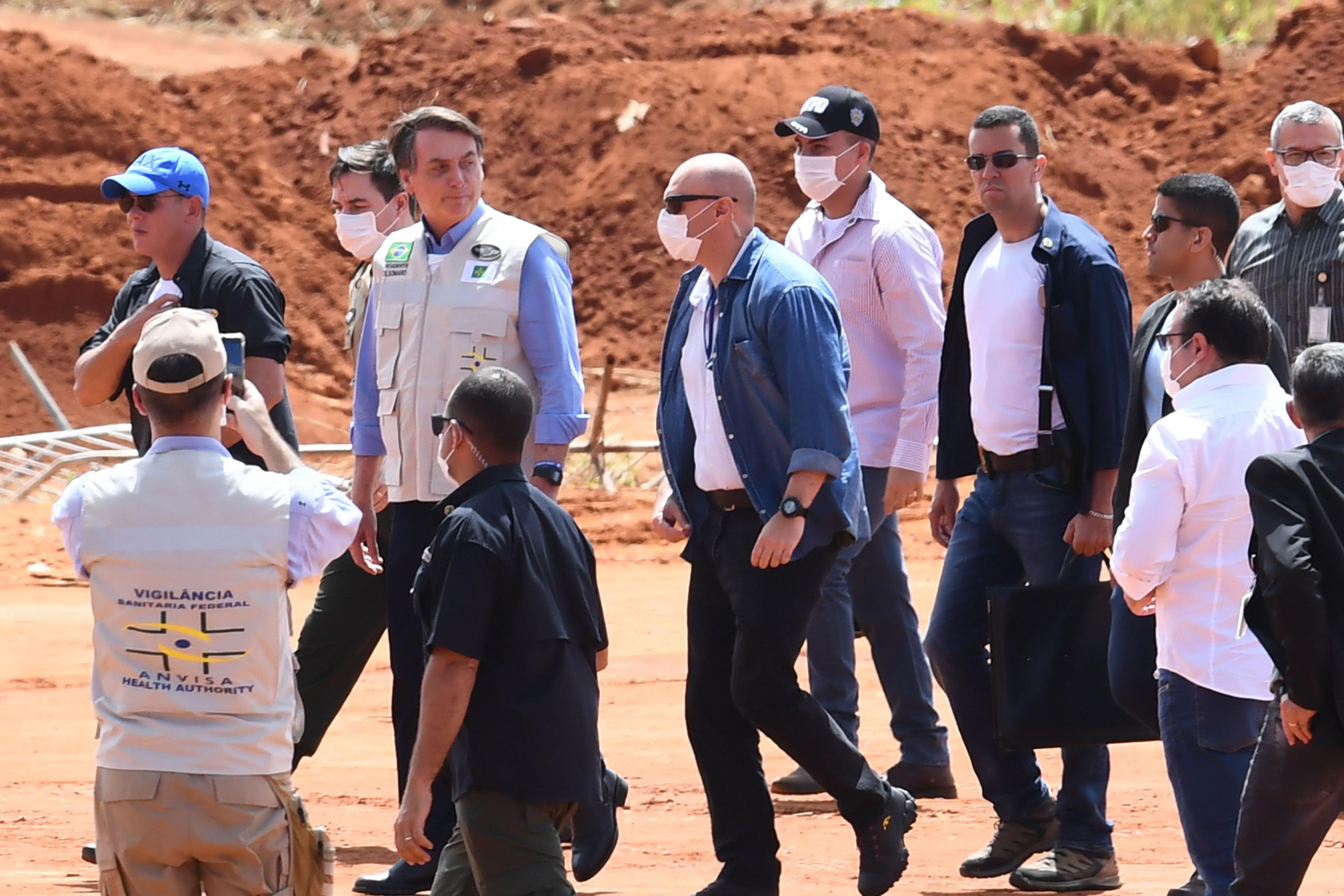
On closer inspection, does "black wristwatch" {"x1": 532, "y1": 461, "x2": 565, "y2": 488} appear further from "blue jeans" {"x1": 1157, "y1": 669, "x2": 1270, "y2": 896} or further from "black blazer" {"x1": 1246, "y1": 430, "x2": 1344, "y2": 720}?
"black blazer" {"x1": 1246, "y1": 430, "x2": 1344, "y2": 720}

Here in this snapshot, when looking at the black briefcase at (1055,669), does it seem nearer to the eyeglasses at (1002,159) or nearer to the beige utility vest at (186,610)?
the eyeglasses at (1002,159)

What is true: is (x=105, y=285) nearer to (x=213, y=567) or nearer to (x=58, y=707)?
(x=58, y=707)

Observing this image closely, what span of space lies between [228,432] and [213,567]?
1.65 m

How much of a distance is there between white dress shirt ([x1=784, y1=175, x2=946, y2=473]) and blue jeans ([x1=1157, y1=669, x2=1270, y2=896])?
2477 millimetres

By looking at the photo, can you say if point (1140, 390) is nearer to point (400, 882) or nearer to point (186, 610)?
point (400, 882)

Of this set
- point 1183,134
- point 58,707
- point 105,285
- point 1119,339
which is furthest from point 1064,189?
point 1119,339

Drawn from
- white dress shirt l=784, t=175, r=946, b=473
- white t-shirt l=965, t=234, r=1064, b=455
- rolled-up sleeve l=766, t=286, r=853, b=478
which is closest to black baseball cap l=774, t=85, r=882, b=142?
white dress shirt l=784, t=175, r=946, b=473

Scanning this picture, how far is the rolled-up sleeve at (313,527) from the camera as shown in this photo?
458 centimetres

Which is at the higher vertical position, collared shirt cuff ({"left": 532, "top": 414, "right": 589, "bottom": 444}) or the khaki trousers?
collared shirt cuff ({"left": 532, "top": 414, "right": 589, "bottom": 444})

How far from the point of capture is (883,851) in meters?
6.23

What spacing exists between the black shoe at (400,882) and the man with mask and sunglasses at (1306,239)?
4043 mm

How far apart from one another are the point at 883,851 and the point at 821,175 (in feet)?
9.58

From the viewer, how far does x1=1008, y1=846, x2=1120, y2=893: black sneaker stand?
6.59 metres

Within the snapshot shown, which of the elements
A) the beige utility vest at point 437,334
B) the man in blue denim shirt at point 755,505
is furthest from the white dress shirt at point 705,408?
the beige utility vest at point 437,334
